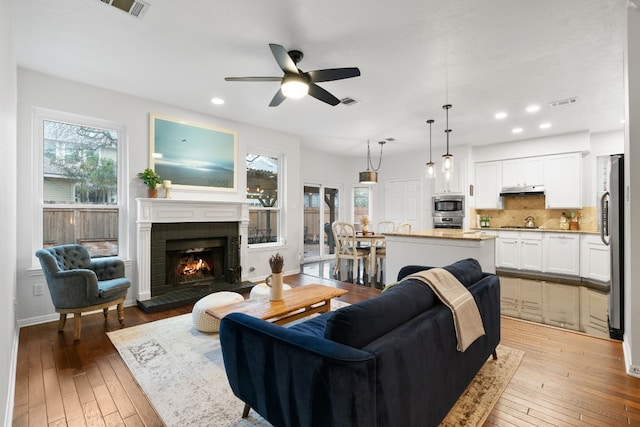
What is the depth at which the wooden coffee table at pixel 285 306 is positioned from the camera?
2.48m

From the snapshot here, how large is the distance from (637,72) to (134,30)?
4029 millimetres

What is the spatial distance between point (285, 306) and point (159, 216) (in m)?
2.53

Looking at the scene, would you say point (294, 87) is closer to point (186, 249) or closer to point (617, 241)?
point (186, 249)

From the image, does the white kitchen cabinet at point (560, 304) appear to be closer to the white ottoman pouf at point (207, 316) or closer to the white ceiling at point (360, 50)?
the white ceiling at point (360, 50)

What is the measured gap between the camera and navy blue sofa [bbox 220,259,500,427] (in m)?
1.17

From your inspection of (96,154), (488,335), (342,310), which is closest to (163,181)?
(96,154)

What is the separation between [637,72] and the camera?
7.51 feet

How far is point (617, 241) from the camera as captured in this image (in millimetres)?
2916

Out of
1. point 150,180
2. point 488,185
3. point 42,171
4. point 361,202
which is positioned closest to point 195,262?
point 150,180

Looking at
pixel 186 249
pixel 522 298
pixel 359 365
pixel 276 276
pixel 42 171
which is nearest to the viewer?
pixel 359 365

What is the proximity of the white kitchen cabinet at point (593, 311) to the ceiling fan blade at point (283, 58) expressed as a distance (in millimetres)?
5781

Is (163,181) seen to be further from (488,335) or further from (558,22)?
(558,22)

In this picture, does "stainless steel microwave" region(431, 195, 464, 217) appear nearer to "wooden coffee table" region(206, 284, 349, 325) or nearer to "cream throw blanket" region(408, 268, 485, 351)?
"wooden coffee table" region(206, 284, 349, 325)

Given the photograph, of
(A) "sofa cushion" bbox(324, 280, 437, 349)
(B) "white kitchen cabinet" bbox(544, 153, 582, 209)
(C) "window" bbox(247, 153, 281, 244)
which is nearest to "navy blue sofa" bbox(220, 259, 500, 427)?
(A) "sofa cushion" bbox(324, 280, 437, 349)
